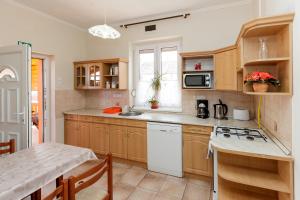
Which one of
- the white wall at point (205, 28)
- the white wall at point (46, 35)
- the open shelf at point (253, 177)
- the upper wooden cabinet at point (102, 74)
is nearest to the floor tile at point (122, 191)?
the open shelf at point (253, 177)

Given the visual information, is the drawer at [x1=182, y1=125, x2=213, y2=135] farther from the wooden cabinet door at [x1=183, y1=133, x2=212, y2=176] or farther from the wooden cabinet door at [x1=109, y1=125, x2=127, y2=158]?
the wooden cabinet door at [x1=109, y1=125, x2=127, y2=158]

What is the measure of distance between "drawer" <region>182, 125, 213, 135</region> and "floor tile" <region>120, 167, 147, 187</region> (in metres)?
0.99

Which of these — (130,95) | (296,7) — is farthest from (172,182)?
(296,7)

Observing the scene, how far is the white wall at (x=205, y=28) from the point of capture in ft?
9.34

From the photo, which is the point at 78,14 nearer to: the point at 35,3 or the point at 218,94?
the point at 35,3

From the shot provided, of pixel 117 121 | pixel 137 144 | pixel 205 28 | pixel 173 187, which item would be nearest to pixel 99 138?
pixel 117 121

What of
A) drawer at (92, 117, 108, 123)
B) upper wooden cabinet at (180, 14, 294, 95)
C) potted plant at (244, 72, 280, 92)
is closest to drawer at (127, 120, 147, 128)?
drawer at (92, 117, 108, 123)

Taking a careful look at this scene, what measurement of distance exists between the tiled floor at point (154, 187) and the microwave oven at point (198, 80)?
1473 mm

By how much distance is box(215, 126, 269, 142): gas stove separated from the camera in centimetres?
186

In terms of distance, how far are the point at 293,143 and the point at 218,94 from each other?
1731mm

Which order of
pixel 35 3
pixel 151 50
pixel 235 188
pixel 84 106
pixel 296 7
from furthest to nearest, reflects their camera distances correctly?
pixel 84 106 < pixel 151 50 < pixel 35 3 < pixel 235 188 < pixel 296 7

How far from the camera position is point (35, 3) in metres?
2.85

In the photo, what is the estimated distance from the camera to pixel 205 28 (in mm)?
3055

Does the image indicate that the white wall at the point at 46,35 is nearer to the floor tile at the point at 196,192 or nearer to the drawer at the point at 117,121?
the drawer at the point at 117,121
